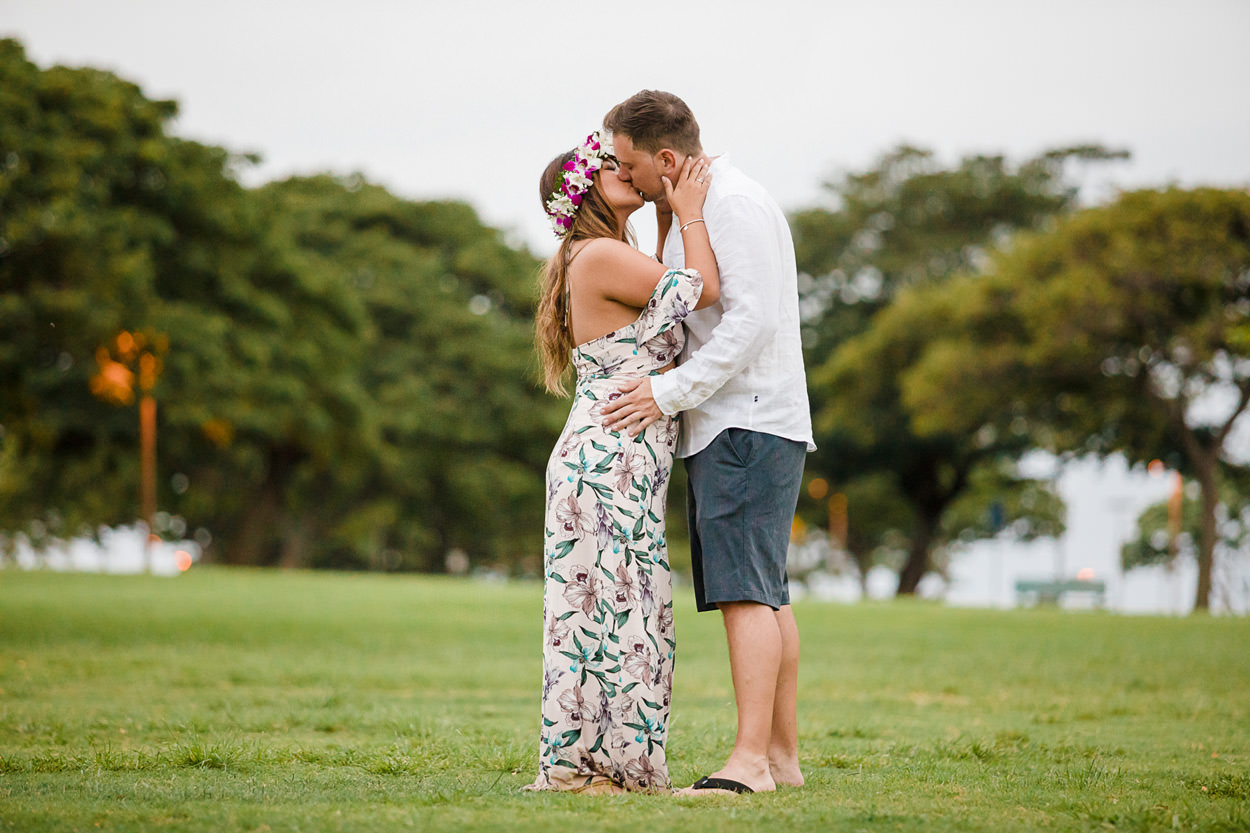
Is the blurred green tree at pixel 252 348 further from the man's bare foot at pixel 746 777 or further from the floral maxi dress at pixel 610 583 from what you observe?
the man's bare foot at pixel 746 777

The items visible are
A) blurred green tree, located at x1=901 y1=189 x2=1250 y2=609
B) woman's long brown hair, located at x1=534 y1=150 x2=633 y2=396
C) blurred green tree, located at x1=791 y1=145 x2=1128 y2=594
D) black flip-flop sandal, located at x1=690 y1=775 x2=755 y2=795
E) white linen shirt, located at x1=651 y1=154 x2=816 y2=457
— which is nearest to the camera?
black flip-flop sandal, located at x1=690 y1=775 x2=755 y2=795

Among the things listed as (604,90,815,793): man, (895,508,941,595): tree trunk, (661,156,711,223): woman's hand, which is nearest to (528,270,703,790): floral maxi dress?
(604,90,815,793): man

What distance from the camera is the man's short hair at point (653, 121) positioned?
5012mm

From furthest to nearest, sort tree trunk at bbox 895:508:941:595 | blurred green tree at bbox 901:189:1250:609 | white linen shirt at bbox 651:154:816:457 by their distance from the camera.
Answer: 1. tree trunk at bbox 895:508:941:595
2. blurred green tree at bbox 901:189:1250:609
3. white linen shirt at bbox 651:154:816:457

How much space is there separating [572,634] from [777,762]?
0.93 m

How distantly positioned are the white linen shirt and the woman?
0.08m

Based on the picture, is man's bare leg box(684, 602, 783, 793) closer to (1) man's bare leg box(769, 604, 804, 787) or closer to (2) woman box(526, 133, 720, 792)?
(1) man's bare leg box(769, 604, 804, 787)

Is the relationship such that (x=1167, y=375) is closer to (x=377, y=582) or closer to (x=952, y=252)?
(x=952, y=252)

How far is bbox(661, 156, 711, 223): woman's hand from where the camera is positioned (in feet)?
16.5

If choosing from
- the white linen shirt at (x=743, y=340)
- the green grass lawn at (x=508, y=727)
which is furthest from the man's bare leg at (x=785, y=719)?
the white linen shirt at (x=743, y=340)

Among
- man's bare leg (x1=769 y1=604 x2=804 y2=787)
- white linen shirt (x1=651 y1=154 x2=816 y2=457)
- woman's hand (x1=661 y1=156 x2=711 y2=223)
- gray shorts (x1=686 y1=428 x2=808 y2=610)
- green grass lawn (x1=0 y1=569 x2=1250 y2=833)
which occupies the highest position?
woman's hand (x1=661 y1=156 x2=711 y2=223)

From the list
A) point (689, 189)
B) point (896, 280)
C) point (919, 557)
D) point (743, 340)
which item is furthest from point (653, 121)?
point (919, 557)

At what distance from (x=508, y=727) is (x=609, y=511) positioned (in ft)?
8.96

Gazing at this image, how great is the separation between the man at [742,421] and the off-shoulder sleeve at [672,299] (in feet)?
0.45
